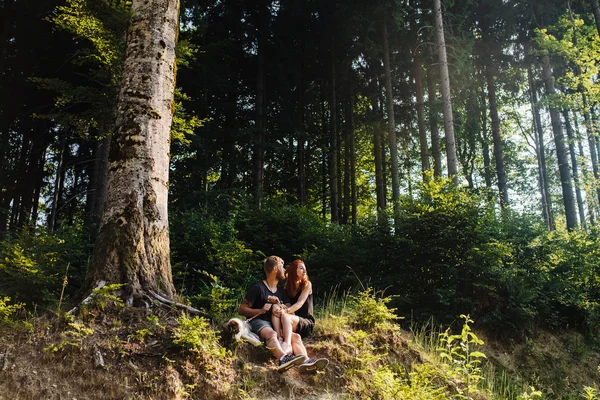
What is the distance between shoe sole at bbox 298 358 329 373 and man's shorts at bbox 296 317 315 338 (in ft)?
1.90

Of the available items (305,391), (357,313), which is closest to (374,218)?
(357,313)

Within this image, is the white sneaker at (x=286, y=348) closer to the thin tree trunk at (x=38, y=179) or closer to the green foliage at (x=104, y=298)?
the green foliage at (x=104, y=298)

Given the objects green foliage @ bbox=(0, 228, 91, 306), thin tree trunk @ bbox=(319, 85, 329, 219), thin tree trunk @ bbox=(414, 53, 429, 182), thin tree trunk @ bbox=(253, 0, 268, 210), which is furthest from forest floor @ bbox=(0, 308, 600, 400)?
thin tree trunk @ bbox=(319, 85, 329, 219)

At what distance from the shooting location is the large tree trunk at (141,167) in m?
4.52

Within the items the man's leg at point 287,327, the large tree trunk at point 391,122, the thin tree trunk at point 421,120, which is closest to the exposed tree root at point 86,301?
the man's leg at point 287,327

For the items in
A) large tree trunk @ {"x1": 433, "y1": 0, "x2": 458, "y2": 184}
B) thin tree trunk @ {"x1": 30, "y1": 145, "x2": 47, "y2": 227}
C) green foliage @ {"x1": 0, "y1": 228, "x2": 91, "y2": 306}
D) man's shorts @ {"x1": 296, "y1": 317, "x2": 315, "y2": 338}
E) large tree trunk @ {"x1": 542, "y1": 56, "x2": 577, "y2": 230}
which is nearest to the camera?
man's shorts @ {"x1": 296, "y1": 317, "x2": 315, "y2": 338}

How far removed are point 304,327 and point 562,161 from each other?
16.2 meters

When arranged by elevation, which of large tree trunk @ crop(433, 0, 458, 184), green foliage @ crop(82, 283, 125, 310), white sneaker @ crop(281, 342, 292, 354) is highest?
large tree trunk @ crop(433, 0, 458, 184)

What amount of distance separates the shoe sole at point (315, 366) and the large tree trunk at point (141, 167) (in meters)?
1.62

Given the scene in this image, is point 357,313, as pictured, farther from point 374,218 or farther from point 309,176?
point 309,176

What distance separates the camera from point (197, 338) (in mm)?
3881

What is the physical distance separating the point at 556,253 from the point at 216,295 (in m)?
7.76

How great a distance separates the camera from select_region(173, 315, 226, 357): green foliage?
12.7ft

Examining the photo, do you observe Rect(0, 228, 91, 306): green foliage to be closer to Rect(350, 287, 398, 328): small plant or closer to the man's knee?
the man's knee
